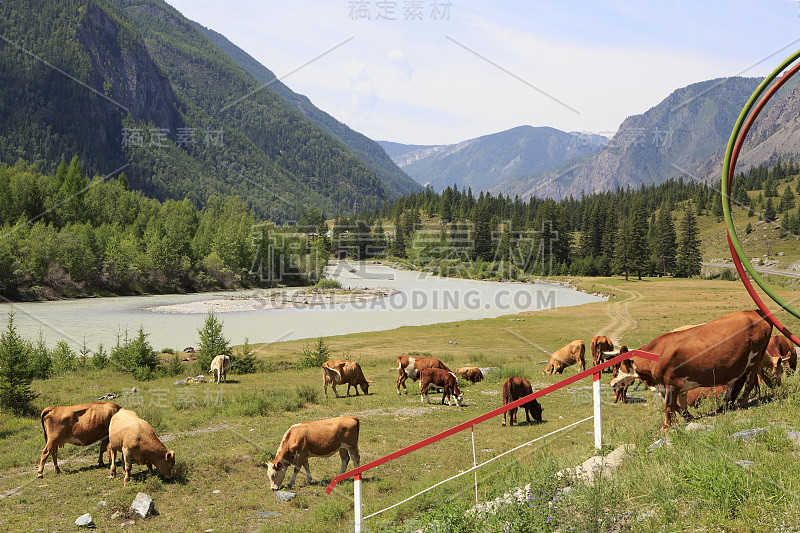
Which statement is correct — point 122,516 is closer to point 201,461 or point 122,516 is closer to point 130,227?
point 201,461

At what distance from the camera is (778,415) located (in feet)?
27.2

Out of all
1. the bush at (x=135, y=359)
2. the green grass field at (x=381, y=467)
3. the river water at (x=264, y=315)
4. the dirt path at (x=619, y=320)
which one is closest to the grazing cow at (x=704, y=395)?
the green grass field at (x=381, y=467)

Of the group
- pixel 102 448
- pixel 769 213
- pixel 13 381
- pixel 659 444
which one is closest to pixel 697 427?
pixel 659 444

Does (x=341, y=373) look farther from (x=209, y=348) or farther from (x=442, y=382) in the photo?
(x=209, y=348)

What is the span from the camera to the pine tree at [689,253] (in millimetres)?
128500

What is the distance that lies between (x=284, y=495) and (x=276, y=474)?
0.55 metres

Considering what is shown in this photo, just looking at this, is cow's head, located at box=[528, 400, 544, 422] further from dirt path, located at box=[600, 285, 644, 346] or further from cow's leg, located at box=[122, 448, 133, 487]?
dirt path, located at box=[600, 285, 644, 346]

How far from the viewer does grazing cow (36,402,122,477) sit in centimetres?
1176

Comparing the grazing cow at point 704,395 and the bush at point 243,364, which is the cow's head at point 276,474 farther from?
the bush at point 243,364

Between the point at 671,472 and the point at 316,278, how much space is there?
361 feet

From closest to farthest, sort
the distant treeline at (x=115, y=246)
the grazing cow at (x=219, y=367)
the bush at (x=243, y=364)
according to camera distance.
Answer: the grazing cow at (x=219, y=367) < the bush at (x=243, y=364) < the distant treeline at (x=115, y=246)

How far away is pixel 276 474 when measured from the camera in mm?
10508

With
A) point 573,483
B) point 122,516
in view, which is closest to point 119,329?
point 122,516

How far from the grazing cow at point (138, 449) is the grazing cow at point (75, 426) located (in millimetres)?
1055
